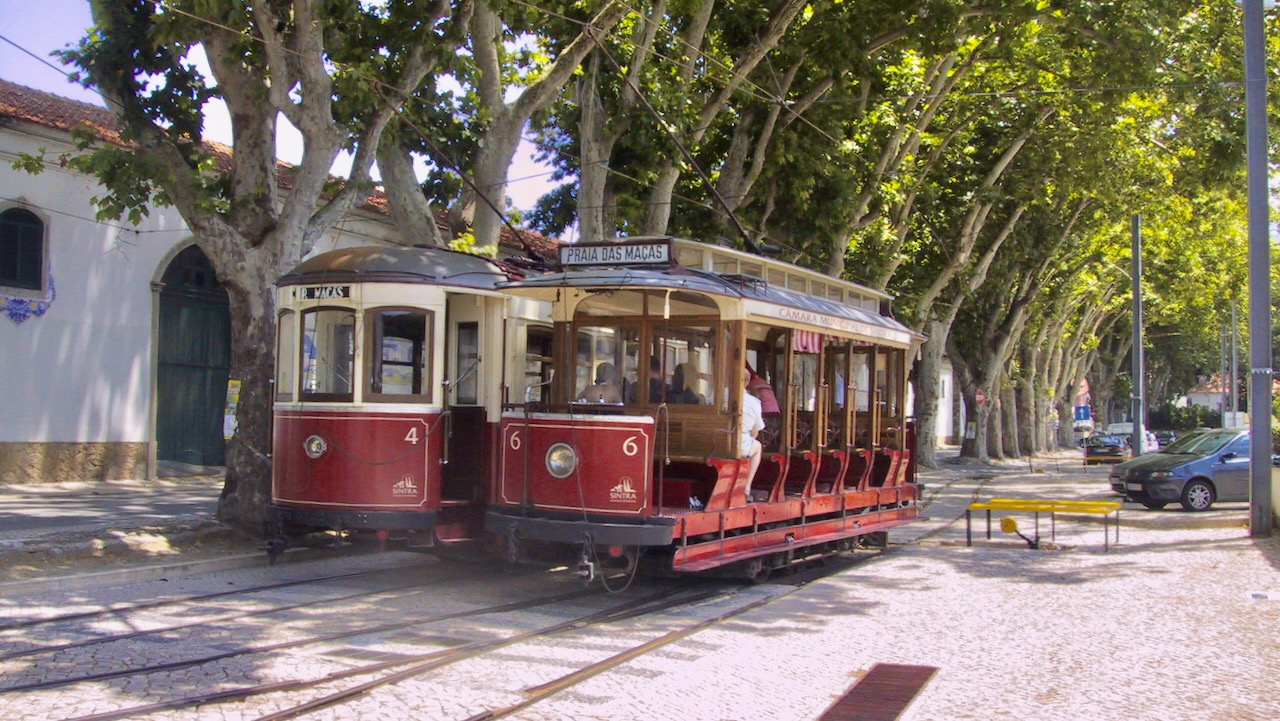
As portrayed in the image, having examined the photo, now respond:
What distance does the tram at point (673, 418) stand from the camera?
34.0ft

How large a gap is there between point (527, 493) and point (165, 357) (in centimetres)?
1506

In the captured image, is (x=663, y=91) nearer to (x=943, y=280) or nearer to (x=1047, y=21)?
(x=1047, y=21)

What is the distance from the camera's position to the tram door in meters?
12.0

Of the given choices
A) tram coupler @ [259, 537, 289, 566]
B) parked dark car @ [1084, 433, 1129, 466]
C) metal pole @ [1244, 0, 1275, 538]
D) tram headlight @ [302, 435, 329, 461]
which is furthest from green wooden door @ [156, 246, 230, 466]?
parked dark car @ [1084, 433, 1129, 466]

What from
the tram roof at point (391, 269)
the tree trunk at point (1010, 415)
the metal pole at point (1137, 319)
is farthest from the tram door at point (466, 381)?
the tree trunk at point (1010, 415)

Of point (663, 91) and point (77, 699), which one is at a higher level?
point (663, 91)

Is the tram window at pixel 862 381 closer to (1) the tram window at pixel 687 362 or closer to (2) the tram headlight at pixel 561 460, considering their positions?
(1) the tram window at pixel 687 362

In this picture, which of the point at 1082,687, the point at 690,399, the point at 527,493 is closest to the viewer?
the point at 1082,687

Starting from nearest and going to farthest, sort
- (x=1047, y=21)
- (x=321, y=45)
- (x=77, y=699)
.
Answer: (x=77, y=699) → (x=321, y=45) → (x=1047, y=21)

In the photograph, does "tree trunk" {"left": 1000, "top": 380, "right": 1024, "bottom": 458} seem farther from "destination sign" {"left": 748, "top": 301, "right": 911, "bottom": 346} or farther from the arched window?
the arched window

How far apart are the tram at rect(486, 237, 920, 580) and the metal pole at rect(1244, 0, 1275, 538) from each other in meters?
6.77

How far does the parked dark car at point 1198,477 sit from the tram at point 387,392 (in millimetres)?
15543

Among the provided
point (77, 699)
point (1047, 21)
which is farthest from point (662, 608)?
point (1047, 21)

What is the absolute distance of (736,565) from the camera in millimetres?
12156
